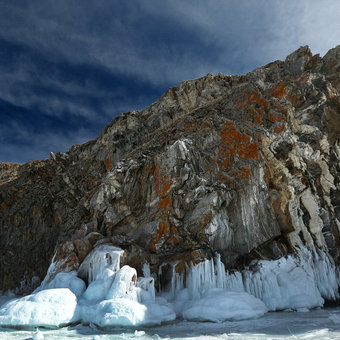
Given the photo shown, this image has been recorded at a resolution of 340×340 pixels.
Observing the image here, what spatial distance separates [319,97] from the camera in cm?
2114

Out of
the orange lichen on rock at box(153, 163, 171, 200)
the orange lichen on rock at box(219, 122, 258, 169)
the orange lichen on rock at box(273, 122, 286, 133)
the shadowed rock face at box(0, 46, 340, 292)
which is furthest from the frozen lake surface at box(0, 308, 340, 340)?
the orange lichen on rock at box(273, 122, 286, 133)

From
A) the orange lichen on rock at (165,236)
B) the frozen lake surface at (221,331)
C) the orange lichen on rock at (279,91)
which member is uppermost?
the orange lichen on rock at (279,91)

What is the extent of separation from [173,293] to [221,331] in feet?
13.9

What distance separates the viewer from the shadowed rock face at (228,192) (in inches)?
561

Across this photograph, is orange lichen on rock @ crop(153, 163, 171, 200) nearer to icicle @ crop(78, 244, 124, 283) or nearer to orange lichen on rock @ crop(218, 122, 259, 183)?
orange lichen on rock @ crop(218, 122, 259, 183)

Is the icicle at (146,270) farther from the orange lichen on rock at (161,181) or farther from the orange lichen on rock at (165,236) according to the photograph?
the orange lichen on rock at (161,181)

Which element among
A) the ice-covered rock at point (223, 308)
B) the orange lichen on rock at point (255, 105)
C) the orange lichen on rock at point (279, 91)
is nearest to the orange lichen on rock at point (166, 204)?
the ice-covered rock at point (223, 308)

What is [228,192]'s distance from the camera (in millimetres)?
15305

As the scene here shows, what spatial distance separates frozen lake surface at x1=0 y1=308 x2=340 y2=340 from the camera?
25.8 feet

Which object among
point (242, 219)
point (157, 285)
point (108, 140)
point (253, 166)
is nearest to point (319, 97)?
point (253, 166)

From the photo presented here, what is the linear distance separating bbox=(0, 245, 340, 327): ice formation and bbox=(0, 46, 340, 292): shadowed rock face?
800 millimetres

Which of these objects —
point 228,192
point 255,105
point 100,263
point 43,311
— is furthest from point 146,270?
point 255,105

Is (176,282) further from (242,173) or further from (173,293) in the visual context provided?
(242,173)

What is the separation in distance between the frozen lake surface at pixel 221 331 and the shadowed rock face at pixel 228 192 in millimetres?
3845
